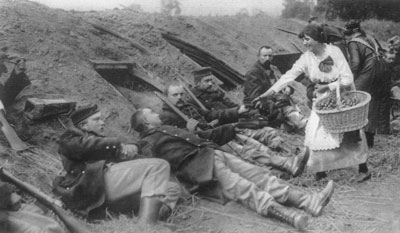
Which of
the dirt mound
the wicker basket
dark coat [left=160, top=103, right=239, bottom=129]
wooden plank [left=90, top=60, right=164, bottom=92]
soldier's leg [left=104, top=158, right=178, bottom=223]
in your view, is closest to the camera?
soldier's leg [left=104, top=158, right=178, bottom=223]

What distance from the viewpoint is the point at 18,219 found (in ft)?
8.80

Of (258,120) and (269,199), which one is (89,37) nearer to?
(258,120)

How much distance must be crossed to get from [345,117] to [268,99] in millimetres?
1808

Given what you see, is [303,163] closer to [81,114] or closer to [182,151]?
[182,151]

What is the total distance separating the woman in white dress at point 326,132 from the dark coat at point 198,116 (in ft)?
2.66

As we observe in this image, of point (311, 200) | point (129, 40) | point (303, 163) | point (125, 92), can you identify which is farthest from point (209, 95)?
point (311, 200)

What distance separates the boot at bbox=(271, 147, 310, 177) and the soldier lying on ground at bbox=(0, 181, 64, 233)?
2.29m

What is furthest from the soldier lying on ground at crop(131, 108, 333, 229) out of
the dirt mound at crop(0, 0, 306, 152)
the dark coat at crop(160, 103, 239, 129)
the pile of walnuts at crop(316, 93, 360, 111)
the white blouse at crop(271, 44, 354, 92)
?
the white blouse at crop(271, 44, 354, 92)

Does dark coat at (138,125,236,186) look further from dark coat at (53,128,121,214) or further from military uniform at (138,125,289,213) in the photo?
dark coat at (53,128,121,214)

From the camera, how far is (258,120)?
516 cm

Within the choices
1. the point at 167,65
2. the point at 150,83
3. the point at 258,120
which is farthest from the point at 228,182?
the point at 167,65

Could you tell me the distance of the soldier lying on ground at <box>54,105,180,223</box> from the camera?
10.4ft

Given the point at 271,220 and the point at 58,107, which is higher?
the point at 58,107

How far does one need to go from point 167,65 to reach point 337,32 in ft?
9.61
